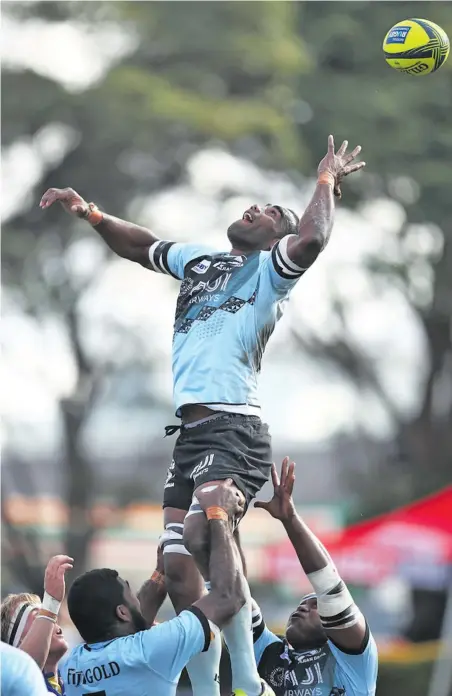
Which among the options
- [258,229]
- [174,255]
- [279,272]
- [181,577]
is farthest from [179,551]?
[258,229]

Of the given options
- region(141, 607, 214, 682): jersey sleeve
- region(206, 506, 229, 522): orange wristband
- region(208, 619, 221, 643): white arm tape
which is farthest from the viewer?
region(206, 506, 229, 522): orange wristband

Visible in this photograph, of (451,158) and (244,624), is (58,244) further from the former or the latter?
(244,624)

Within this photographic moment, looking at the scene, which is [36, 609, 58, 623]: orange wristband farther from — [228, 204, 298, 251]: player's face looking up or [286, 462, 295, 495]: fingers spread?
[228, 204, 298, 251]: player's face looking up

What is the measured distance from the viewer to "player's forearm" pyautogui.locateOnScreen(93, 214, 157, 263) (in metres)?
7.98

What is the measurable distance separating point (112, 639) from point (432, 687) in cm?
1391

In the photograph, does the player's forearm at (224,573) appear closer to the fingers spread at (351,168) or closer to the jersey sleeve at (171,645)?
the jersey sleeve at (171,645)

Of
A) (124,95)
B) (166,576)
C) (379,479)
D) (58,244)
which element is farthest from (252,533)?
(166,576)

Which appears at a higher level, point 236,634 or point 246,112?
point 246,112

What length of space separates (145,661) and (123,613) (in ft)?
1.05

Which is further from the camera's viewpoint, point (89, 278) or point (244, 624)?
point (89, 278)

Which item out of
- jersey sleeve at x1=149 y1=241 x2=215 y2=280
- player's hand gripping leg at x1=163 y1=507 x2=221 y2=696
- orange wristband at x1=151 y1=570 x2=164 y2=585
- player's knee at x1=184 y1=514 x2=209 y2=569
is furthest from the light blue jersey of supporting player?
jersey sleeve at x1=149 y1=241 x2=215 y2=280

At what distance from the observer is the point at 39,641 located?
6.36 meters

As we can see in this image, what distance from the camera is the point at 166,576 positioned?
7.21m

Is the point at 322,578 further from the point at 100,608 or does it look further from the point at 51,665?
the point at 51,665
